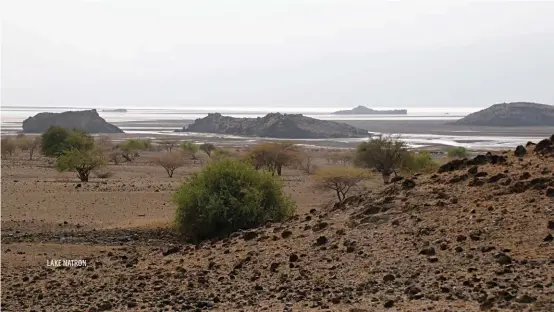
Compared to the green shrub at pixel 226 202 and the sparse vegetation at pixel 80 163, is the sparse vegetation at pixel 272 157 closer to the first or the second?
the sparse vegetation at pixel 80 163

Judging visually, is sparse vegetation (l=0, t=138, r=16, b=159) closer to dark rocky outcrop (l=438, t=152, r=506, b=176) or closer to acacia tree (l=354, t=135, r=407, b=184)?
acacia tree (l=354, t=135, r=407, b=184)

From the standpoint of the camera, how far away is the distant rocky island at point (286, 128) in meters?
134

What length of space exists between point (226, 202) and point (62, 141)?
46425 mm

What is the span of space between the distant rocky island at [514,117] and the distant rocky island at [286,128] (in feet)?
161

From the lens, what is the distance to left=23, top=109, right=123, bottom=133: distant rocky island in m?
148

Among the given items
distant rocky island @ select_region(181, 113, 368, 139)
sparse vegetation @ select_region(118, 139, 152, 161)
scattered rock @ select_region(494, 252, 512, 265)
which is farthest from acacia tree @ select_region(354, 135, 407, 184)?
distant rocky island @ select_region(181, 113, 368, 139)

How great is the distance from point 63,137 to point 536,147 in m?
55.4

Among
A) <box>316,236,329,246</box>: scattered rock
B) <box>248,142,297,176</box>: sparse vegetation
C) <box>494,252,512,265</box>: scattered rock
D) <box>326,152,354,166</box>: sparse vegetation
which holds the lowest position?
<box>326,152,354,166</box>: sparse vegetation

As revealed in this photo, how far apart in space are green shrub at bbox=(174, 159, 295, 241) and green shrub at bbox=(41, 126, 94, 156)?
35876 millimetres

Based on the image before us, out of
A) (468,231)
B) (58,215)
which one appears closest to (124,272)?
(468,231)

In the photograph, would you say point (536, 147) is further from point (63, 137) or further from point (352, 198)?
point (63, 137)

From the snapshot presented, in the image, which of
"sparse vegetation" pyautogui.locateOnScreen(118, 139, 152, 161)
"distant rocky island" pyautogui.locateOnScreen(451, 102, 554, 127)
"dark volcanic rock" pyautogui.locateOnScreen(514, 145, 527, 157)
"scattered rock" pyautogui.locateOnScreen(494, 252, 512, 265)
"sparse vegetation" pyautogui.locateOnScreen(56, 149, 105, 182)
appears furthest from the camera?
"distant rocky island" pyautogui.locateOnScreen(451, 102, 554, 127)

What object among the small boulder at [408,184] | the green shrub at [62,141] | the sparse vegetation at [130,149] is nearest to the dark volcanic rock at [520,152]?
the small boulder at [408,184]

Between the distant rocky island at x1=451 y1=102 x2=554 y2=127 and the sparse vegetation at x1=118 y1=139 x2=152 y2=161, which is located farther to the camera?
the distant rocky island at x1=451 y1=102 x2=554 y2=127
